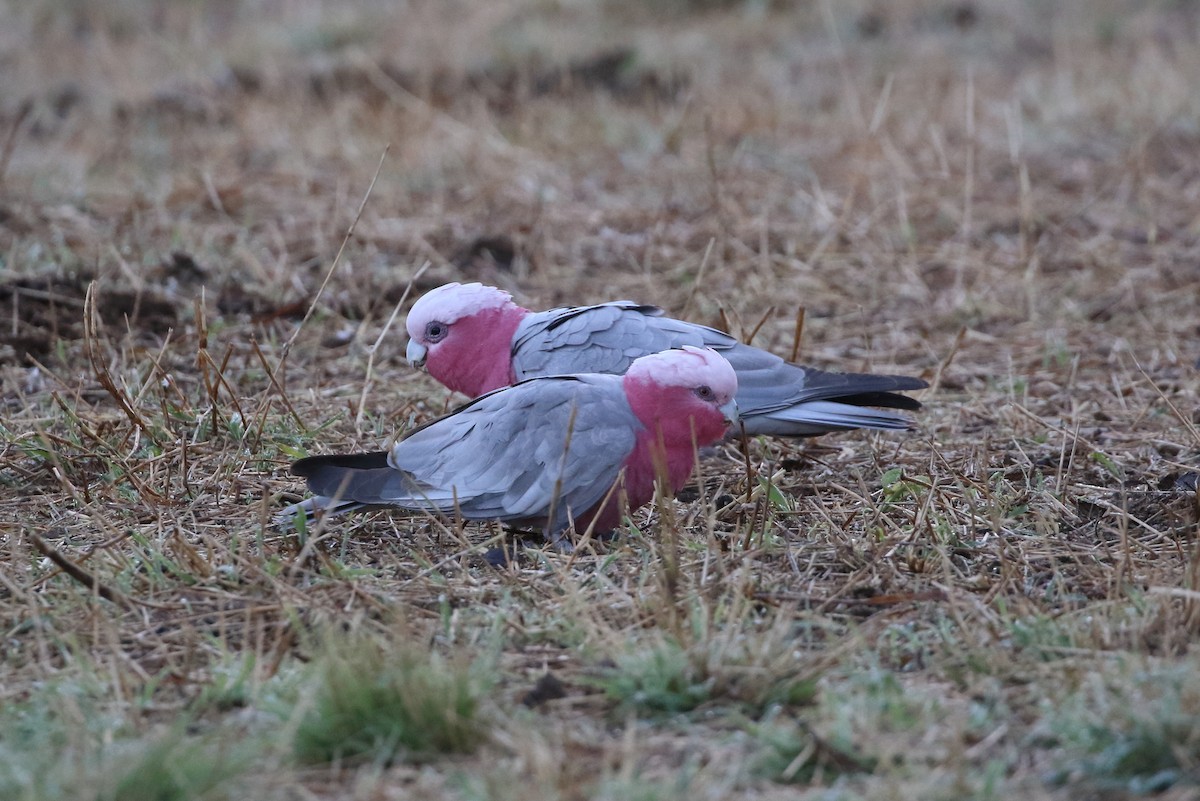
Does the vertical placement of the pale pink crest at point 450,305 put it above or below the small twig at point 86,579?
above

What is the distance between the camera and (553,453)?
3.27 metres

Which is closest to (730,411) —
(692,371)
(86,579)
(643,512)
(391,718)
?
(692,371)

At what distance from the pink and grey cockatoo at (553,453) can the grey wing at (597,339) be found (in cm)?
47

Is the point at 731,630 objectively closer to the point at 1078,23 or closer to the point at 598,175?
the point at 598,175

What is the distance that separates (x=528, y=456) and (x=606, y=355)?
2.32ft

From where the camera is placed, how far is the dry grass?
2.25 meters

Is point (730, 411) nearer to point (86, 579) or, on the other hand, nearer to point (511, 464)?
point (511, 464)

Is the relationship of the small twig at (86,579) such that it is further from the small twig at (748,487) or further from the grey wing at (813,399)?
the grey wing at (813,399)

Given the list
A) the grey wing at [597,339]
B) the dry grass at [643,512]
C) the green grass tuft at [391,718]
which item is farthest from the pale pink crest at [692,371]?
the green grass tuft at [391,718]

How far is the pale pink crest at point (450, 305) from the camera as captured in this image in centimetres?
394

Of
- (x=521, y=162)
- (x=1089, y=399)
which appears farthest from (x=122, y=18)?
(x=1089, y=399)

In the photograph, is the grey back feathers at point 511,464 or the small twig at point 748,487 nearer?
the small twig at point 748,487

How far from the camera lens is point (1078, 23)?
1079 centimetres

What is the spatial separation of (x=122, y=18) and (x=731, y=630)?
1075cm
